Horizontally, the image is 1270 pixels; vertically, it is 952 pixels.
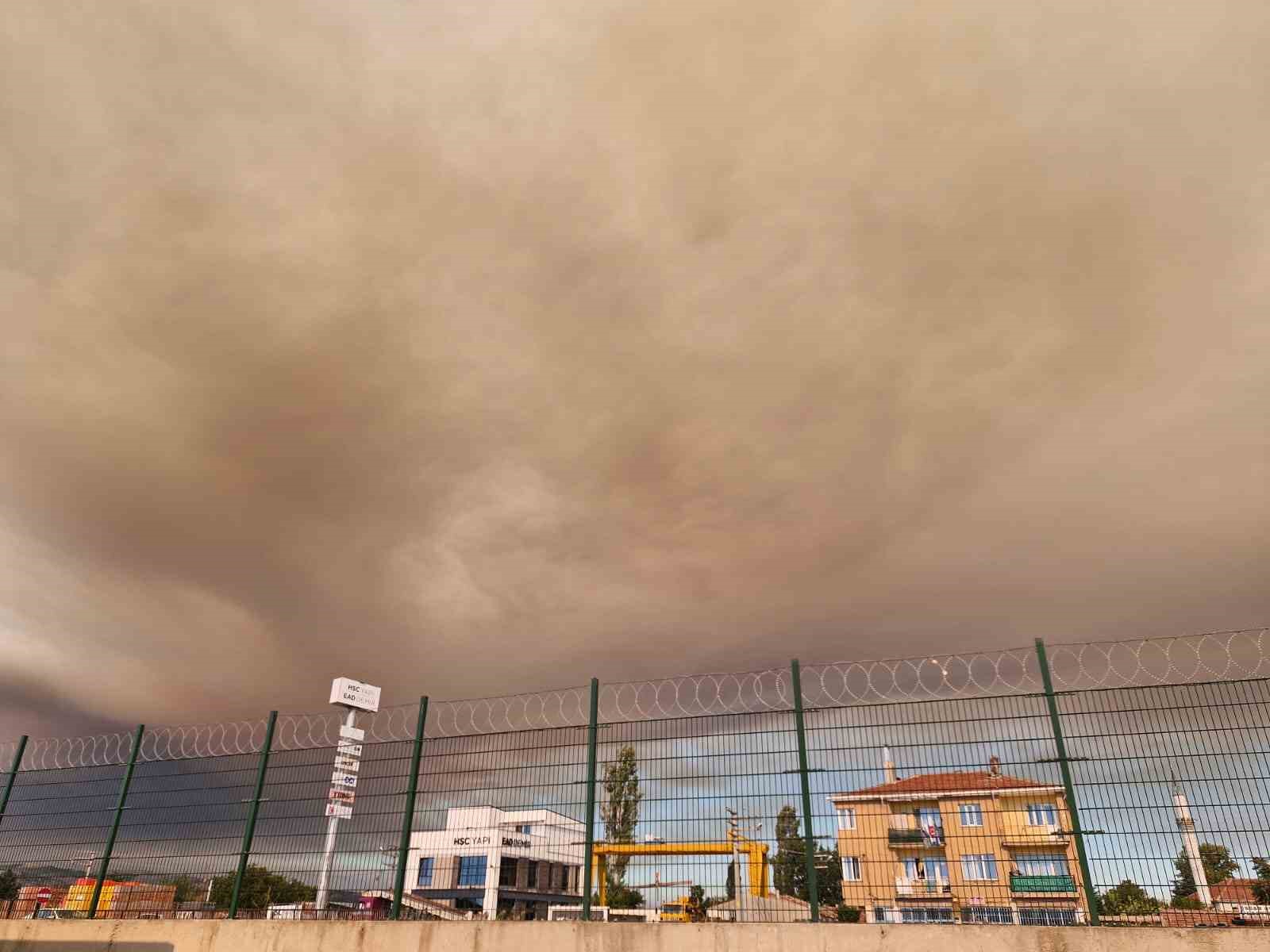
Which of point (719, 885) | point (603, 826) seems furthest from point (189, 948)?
point (719, 885)

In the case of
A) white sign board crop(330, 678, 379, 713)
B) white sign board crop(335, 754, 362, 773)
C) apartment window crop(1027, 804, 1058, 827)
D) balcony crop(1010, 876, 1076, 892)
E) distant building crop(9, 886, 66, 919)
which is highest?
white sign board crop(330, 678, 379, 713)

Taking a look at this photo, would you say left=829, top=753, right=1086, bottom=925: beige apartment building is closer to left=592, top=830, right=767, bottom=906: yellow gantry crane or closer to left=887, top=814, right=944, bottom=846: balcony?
left=887, top=814, right=944, bottom=846: balcony

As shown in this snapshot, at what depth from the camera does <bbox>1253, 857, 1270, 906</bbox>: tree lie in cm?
635

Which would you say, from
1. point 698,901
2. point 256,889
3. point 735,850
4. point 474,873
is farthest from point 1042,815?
point 474,873

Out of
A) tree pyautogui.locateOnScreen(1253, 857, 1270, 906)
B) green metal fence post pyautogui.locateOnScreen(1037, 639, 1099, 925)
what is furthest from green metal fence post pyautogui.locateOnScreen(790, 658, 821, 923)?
tree pyautogui.locateOnScreen(1253, 857, 1270, 906)

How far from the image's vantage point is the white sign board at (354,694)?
75.9 ft

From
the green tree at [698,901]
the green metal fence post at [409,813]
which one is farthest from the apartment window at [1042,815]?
the green metal fence post at [409,813]

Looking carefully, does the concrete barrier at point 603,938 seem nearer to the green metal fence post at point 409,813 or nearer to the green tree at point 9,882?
the green metal fence post at point 409,813

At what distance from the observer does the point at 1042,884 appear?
6938 mm

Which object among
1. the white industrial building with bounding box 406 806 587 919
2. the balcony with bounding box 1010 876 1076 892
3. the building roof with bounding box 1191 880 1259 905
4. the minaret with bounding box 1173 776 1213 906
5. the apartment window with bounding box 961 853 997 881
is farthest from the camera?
the white industrial building with bounding box 406 806 587 919

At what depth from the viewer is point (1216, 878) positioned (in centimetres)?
666

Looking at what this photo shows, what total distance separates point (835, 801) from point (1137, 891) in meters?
2.60

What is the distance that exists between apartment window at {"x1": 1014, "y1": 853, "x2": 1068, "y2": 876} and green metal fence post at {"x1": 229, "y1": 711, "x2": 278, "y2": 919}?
9.11 meters

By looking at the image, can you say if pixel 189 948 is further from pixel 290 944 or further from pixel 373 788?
pixel 373 788
